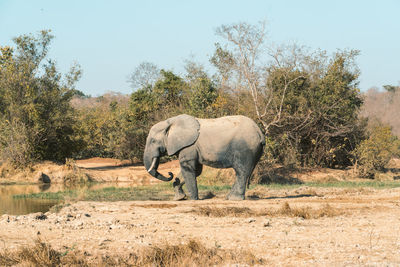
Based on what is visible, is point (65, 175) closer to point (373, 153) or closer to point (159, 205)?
point (159, 205)

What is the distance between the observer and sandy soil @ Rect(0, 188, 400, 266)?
808 cm

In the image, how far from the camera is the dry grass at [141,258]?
7465 millimetres

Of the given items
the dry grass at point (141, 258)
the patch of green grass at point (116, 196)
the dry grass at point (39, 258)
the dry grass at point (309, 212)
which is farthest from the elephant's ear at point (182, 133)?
the dry grass at point (39, 258)

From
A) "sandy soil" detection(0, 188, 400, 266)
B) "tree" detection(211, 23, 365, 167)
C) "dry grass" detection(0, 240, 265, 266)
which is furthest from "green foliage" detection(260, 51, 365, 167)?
"dry grass" detection(0, 240, 265, 266)

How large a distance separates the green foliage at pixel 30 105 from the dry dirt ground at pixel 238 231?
16.2 m

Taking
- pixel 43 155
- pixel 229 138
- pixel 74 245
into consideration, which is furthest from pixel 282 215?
pixel 43 155

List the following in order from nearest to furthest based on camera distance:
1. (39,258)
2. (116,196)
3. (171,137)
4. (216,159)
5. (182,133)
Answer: (39,258)
(216,159)
(182,133)
(171,137)
(116,196)

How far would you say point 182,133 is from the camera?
15.4 meters

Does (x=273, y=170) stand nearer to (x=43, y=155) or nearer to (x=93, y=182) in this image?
(x=93, y=182)

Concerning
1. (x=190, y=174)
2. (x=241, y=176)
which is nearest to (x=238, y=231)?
(x=241, y=176)

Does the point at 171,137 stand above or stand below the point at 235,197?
above

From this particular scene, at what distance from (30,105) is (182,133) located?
52.5 feet

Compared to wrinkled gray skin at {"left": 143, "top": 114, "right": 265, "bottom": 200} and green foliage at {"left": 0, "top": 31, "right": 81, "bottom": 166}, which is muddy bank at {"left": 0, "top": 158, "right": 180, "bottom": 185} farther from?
wrinkled gray skin at {"left": 143, "top": 114, "right": 265, "bottom": 200}

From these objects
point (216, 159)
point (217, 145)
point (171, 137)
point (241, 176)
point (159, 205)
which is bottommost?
point (159, 205)
